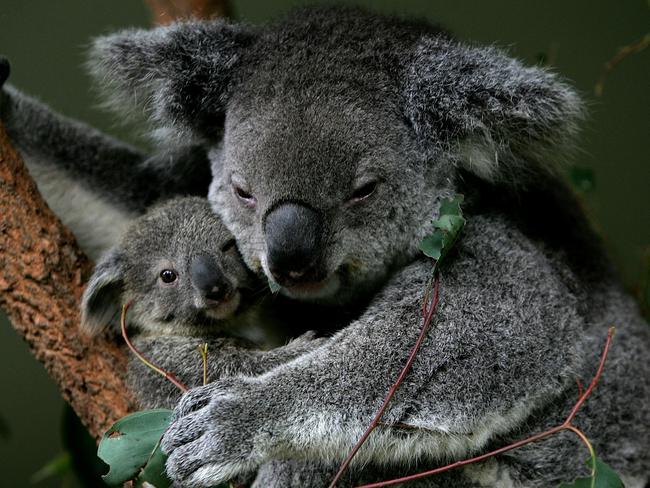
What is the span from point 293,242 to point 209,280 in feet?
1.31

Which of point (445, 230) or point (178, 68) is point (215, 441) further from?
point (178, 68)

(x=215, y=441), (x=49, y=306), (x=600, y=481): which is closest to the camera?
(x=600, y=481)

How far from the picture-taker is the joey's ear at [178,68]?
284cm

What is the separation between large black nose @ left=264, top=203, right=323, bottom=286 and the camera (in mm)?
2387

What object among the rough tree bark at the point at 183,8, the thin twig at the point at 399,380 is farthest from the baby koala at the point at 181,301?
the rough tree bark at the point at 183,8

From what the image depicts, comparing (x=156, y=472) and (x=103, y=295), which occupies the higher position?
(x=103, y=295)

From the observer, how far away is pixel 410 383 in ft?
7.88

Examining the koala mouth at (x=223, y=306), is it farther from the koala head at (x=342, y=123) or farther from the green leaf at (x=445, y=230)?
the green leaf at (x=445, y=230)

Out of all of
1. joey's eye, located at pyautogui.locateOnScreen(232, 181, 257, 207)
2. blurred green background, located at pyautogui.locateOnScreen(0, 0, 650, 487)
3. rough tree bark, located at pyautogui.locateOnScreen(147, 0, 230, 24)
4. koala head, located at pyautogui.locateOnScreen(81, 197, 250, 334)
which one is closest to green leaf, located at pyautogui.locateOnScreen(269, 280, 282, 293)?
koala head, located at pyautogui.locateOnScreen(81, 197, 250, 334)

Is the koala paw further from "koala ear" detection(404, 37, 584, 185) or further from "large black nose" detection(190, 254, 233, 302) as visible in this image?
"koala ear" detection(404, 37, 584, 185)

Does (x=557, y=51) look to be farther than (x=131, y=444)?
Yes

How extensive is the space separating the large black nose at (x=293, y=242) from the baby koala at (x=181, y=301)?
12.2 inches

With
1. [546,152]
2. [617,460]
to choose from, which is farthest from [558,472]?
[546,152]

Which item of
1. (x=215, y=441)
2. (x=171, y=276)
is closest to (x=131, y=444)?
(x=215, y=441)
